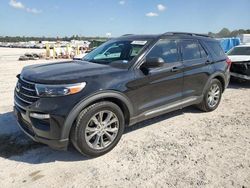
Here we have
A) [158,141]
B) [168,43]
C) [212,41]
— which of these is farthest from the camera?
[212,41]

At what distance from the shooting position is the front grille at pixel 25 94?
11.8ft

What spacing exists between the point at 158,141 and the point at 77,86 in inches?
69.1

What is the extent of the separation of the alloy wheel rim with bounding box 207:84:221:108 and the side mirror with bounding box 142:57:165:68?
2.21 meters

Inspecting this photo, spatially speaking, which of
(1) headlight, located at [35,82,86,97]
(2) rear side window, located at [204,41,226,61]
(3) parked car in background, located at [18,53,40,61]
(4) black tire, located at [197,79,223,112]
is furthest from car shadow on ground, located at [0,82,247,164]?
(3) parked car in background, located at [18,53,40,61]

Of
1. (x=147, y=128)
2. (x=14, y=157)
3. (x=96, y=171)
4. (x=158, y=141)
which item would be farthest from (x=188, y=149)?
(x=14, y=157)

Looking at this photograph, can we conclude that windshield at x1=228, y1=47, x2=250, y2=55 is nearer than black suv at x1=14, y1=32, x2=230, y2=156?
No

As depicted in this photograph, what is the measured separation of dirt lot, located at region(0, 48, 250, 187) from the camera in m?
3.27

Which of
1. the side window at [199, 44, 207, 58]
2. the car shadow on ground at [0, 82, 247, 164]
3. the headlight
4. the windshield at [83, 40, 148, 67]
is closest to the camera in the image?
the headlight

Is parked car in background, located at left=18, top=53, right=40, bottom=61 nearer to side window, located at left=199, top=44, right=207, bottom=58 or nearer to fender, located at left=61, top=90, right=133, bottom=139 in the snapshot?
side window, located at left=199, top=44, right=207, bottom=58

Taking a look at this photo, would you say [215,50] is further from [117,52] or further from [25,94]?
[25,94]

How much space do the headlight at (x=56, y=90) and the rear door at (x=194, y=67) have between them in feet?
7.94

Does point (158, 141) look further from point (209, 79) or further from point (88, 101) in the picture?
point (209, 79)

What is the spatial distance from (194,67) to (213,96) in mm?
1194

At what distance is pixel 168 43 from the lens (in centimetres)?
484
